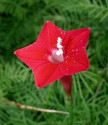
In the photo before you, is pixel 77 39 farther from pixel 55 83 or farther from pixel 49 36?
pixel 55 83

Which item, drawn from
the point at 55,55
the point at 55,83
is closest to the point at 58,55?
the point at 55,55

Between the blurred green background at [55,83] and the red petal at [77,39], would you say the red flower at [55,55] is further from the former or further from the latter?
the blurred green background at [55,83]

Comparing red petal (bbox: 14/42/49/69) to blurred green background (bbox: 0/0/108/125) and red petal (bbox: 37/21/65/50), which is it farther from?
blurred green background (bbox: 0/0/108/125)

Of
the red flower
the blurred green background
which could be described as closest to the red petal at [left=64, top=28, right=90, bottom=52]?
the red flower

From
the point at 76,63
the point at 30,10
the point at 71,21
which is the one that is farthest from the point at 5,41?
the point at 76,63

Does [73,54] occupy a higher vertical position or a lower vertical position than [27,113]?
higher

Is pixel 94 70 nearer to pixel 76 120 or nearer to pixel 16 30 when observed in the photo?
pixel 76 120

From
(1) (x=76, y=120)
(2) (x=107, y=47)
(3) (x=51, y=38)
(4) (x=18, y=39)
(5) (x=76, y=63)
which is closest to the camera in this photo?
(5) (x=76, y=63)
